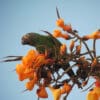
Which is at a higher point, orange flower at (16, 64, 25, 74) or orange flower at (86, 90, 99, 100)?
orange flower at (16, 64, 25, 74)

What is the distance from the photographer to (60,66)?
376 mm

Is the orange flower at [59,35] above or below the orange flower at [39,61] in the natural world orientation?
above

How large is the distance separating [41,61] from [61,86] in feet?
0.14

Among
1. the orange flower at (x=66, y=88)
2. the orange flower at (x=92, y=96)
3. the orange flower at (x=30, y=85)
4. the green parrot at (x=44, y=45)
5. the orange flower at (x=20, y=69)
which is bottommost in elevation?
the orange flower at (x=92, y=96)

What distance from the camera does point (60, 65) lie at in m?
0.37

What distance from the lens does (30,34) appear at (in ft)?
1.22

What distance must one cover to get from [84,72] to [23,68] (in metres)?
0.08

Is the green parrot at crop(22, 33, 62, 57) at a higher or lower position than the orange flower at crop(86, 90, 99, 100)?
higher

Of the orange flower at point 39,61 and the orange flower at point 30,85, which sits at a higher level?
the orange flower at point 39,61

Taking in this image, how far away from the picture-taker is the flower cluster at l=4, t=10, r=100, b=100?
1.17 feet

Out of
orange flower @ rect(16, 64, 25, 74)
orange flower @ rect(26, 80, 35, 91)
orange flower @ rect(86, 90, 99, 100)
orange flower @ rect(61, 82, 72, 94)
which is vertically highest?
orange flower @ rect(16, 64, 25, 74)

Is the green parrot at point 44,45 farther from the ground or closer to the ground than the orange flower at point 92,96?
farther from the ground

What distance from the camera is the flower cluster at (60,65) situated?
356mm

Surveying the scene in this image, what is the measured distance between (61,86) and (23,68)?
0.18 ft
